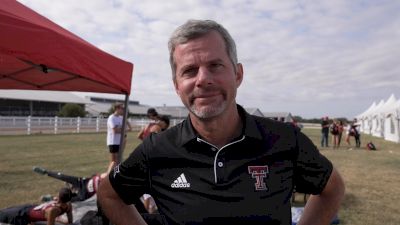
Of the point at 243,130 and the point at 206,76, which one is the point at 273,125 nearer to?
the point at 243,130

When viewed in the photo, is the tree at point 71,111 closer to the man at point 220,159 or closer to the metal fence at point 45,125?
the metal fence at point 45,125

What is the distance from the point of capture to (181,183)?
1.78m

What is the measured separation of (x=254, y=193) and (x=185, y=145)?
0.40m

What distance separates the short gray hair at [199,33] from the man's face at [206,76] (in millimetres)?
23

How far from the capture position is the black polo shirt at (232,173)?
170 cm

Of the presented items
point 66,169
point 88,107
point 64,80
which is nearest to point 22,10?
point 64,80

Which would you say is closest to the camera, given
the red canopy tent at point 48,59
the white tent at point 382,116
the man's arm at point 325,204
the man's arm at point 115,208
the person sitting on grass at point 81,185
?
the man's arm at point 325,204

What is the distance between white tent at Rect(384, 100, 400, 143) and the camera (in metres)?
27.3

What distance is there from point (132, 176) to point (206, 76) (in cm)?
67

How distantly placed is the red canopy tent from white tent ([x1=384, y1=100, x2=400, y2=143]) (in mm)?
26603

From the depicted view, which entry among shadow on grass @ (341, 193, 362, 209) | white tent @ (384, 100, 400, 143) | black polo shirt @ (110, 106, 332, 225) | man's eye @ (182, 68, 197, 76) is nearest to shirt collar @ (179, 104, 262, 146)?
black polo shirt @ (110, 106, 332, 225)

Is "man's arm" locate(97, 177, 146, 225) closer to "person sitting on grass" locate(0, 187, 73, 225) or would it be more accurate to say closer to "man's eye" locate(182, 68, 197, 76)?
"man's eye" locate(182, 68, 197, 76)

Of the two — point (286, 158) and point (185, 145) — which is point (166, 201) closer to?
point (185, 145)

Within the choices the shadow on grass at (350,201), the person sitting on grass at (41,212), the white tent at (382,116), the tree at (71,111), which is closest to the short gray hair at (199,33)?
the person sitting on grass at (41,212)
